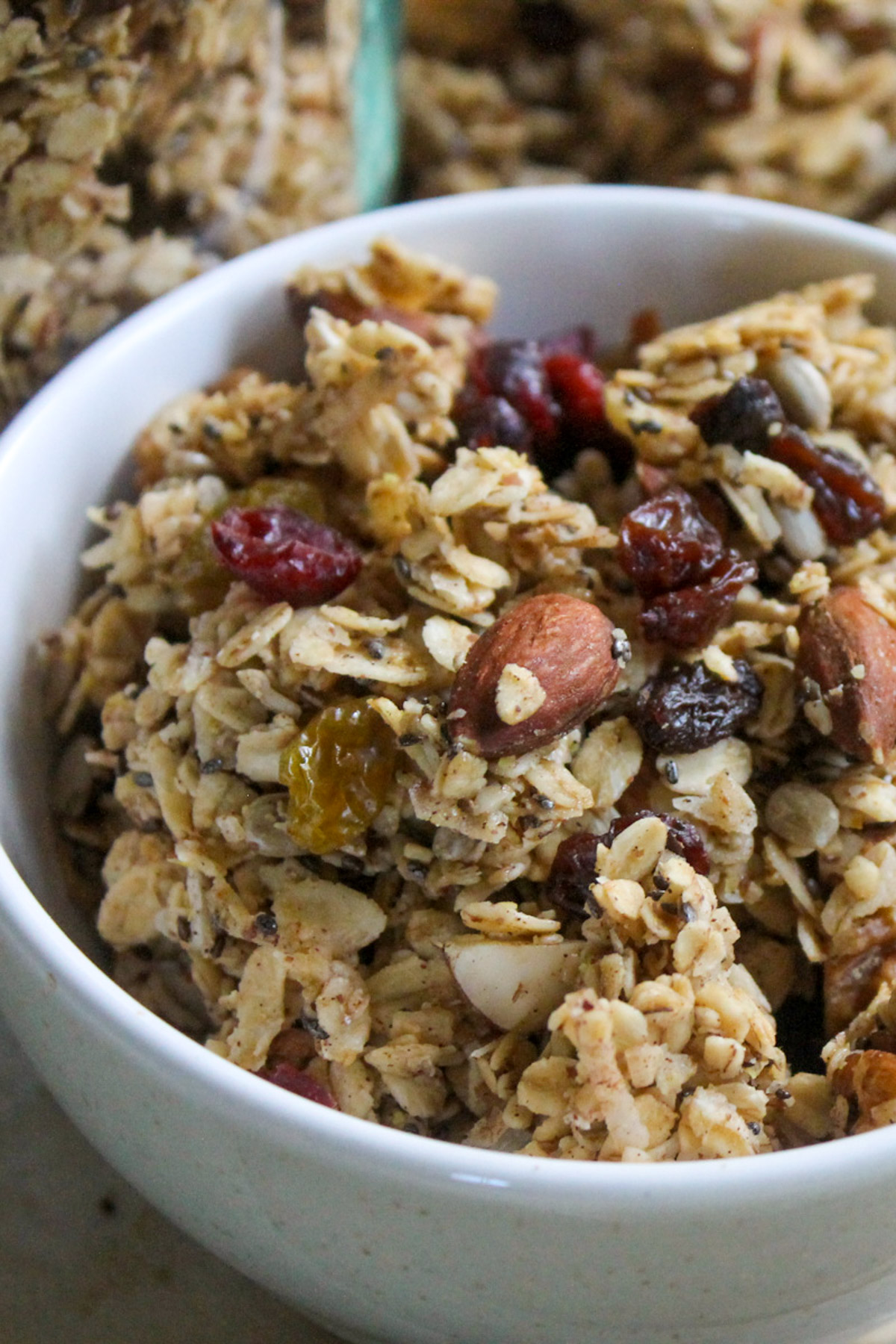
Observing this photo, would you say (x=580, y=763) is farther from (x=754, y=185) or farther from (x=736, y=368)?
(x=754, y=185)

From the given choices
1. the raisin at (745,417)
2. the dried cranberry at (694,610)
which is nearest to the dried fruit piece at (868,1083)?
the dried cranberry at (694,610)

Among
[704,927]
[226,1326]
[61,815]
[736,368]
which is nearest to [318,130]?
[736,368]

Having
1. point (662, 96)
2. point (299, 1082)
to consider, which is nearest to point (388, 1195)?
point (299, 1082)

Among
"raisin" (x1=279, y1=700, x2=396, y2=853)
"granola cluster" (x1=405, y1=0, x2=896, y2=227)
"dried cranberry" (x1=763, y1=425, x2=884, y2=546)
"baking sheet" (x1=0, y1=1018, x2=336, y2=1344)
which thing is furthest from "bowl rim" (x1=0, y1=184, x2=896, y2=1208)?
"granola cluster" (x1=405, y1=0, x2=896, y2=227)

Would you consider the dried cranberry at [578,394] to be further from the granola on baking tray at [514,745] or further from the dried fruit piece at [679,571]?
the dried fruit piece at [679,571]

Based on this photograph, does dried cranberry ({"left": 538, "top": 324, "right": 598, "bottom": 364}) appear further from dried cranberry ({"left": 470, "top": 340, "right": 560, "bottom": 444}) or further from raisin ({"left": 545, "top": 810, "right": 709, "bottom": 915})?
raisin ({"left": 545, "top": 810, "right": 709, "bottom": 915})

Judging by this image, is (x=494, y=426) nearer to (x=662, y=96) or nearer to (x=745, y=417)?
(x=745, y=417)
